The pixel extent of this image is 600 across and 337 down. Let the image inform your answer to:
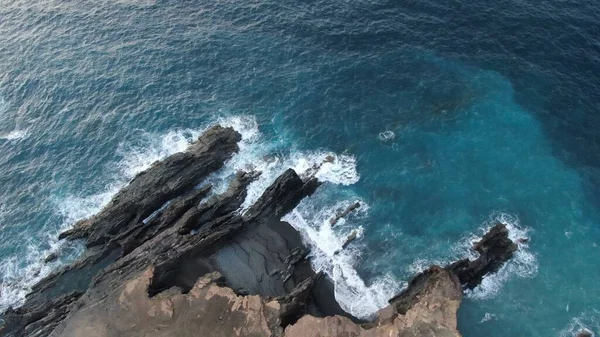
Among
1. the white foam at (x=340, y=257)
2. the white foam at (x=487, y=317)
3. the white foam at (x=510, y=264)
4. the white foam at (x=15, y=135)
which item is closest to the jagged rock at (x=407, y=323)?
the white foam at (x=340, y=257)

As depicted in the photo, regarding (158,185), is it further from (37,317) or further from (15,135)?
(15,135)

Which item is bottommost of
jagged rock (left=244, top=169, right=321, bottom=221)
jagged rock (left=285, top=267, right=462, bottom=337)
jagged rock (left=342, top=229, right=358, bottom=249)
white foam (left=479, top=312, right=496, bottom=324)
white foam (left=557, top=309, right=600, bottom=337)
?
white foam (left=557, top=309, right=600, bottom=337)

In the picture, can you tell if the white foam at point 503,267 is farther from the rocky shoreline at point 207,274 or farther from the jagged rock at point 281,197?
the jagged rock at point 281,197

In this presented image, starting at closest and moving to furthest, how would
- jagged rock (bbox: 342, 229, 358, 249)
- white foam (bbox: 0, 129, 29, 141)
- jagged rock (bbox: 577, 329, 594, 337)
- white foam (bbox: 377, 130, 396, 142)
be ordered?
1. jagged rock (bbox: 577, 329, 594, 337)
2. jagged rock (bbox: 342, 229, 358, 249)
3. white foam (bbox: 377, 130, 396, 142)
4. white foam (bbox: 0, 129, 29, 141)

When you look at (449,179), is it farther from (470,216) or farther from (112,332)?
(112,332)

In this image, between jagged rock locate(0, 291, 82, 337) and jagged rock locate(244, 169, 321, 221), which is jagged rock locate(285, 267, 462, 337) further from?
jagged rock locate(0, 291, 82, 337)

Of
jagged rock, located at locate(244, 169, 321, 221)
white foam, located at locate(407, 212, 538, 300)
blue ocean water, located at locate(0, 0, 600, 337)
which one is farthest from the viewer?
jagged rock, located at locate(244, 169, 321, 221)

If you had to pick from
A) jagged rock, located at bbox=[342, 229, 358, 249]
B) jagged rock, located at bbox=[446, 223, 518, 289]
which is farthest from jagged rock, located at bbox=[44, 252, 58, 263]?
jagged rock, located at bbox=[446, 223, 518, 289]

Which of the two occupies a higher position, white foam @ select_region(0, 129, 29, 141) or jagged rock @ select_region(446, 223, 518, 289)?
white foam @ select_region(0, 129, 29, 141)
